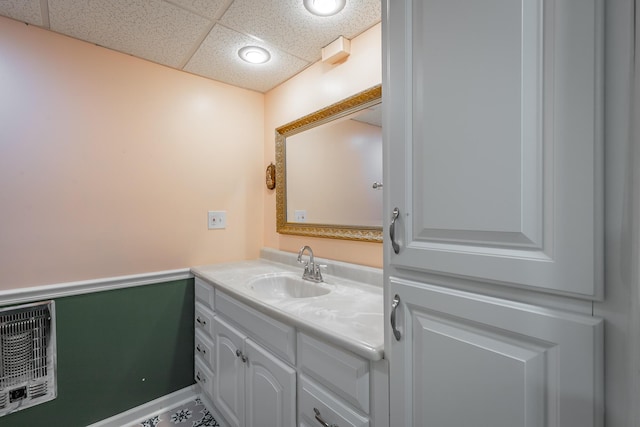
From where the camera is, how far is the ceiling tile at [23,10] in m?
1.25

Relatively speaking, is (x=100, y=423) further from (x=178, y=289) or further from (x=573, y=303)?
(x=573, y=303)

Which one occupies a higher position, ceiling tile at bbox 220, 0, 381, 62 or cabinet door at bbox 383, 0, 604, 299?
ceiling tile at bbox 220, 0, 381, 62

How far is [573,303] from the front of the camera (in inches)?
18.9

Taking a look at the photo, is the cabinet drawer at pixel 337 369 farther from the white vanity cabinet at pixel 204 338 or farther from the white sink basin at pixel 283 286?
the white vanity cabinet at pixel 204 338

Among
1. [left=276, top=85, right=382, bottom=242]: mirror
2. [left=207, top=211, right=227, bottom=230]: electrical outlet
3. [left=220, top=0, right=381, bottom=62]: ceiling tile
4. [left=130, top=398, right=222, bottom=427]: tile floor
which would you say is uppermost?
[left=220, top=0, right=381, bottom=62]: ceiling tile

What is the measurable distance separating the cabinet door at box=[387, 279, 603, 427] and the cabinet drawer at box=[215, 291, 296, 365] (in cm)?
43

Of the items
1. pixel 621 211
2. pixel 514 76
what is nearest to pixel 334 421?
pixel 621 211

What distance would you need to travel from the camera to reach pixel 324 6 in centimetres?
127

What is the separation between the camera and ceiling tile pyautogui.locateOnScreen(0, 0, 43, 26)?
125 centimetres

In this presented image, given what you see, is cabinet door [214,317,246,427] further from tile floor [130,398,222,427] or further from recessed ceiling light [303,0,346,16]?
recessed ceiling light [303,0,346,16]

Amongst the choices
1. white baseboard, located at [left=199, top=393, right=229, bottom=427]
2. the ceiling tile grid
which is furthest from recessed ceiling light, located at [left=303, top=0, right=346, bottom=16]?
white baseboard, located at [left=199, top=393, right=229, bottom=427]

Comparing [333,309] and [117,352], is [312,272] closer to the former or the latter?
[333,309]

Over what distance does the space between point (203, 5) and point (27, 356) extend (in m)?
1.83

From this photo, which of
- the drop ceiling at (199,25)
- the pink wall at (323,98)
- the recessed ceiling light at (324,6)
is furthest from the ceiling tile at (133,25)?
the pink wall at (323,98)
